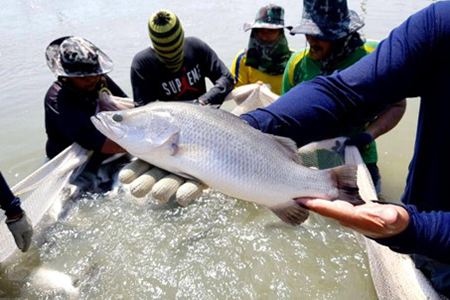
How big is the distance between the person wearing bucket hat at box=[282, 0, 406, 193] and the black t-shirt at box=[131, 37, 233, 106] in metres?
1.30

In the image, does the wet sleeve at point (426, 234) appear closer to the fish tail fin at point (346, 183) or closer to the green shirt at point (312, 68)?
the fish tail fin at point (346, 183)

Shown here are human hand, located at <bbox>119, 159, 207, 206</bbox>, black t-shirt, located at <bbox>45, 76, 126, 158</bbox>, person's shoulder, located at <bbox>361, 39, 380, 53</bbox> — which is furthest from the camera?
black t-shirt, located at <bbox>45, 76, 126, 158</bbox>

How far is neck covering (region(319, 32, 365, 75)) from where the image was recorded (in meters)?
3.13

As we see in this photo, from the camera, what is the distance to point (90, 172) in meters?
4.20

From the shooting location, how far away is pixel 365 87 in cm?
154

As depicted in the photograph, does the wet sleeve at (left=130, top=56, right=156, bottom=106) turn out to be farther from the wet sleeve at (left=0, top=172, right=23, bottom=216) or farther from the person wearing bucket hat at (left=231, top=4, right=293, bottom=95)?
the wet sleeve at (left=0, top=172, right=23, bottom=216)

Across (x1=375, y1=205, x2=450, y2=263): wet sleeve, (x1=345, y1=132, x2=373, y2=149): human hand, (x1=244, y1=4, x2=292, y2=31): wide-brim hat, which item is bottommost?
(x1=345, y1=132, x2=373, y2=149): human hand

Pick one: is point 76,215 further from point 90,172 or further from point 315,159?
point 315,159

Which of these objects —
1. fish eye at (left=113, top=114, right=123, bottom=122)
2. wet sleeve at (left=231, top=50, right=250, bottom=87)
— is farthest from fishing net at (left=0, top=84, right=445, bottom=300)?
fish eye at (left=113, top=114, right=123, bottom=122)

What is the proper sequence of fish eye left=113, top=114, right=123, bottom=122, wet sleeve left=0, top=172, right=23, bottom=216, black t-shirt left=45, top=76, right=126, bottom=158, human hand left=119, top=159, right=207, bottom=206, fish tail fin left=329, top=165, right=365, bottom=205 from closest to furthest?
fish tail fin left=329, top=165, right=365, bottom=205, human hand left=119, top=159, right=207, bottom=206, fish eye left=113, top=114, right=123, bottom=122, wet sleeve left=0, top=172, right=23, bottom=216, black t-shirt left=45, top=76, right=126, bottom=158

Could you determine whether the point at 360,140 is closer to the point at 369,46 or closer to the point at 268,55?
the point at 369,46

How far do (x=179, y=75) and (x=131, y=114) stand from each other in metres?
2.54

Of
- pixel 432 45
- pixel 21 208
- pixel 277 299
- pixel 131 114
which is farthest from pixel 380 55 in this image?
pixel 21 208

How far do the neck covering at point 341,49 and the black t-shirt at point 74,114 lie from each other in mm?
2417
